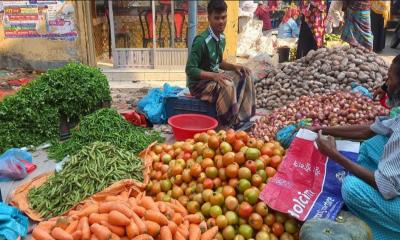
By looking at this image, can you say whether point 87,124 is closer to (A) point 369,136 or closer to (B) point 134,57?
(A) point 369,136

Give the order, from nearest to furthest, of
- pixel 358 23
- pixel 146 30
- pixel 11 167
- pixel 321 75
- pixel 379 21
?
pixel 11 167 < pixel 321 75 < pixel 358 23 < pixel 146 30 < pixel 379 21

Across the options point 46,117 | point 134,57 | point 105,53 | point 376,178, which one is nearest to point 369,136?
point 376,178

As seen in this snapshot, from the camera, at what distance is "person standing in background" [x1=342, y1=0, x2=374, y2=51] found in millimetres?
7719

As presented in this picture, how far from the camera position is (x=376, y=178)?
8.39 feet

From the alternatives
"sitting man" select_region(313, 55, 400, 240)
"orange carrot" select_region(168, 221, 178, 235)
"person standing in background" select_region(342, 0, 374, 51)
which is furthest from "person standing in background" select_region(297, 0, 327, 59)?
"orange carrot" select_region(168, 221, 178, 235)

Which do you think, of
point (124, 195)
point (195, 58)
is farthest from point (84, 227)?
point (195, 58)

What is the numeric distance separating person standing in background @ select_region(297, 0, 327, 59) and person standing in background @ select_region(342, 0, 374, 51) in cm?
49

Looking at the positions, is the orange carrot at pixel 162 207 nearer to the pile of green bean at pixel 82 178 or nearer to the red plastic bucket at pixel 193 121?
the pile of green bean at pixel 82 178

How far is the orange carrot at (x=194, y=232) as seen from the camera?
2680 millimetres

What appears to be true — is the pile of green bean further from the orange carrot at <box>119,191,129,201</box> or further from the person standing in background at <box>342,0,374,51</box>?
the person standing in background at <box>342,0,374,51</box>

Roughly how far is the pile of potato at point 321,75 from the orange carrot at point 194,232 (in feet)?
13.4

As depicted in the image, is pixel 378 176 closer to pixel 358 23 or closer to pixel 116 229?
pixel 116 229

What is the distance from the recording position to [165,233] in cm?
255

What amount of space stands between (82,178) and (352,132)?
96.6 inches
